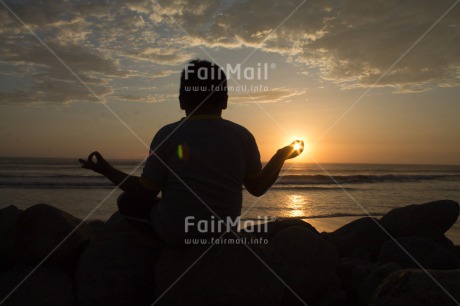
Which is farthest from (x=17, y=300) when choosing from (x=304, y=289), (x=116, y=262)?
(x=304, y=289)

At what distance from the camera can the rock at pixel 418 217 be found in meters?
6.75

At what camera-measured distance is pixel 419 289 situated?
2881mm

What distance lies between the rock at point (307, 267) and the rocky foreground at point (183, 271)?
1 cm

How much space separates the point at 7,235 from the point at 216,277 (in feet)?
8.18

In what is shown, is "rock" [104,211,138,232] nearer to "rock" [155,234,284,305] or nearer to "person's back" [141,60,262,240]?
"rock" [155,234,284,305]

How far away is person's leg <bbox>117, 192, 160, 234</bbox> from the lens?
3.45 meters

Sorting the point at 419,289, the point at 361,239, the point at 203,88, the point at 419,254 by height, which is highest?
the point at 203,88

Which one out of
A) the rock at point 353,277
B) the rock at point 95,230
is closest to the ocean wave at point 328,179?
the rock at point 95,230

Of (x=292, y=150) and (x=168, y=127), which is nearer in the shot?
(x=168, y=127)

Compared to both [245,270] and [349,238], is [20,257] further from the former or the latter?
[349,238]

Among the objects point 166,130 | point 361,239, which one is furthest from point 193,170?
point 361,239

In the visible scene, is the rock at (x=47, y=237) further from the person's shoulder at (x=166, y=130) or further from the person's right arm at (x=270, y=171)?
the person's right arm at (x=270, y=171)

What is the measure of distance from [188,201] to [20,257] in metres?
2.14

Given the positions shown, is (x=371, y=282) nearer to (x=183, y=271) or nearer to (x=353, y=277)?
(x=353, y=277)
